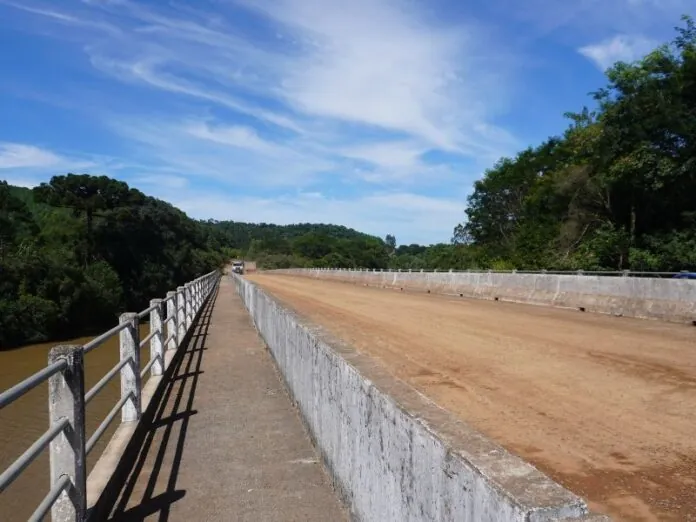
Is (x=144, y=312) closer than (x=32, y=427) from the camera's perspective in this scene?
Yes

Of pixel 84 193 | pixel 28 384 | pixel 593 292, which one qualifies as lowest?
pixel 28 384

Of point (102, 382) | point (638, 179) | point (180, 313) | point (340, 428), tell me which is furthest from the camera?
point (638, 179)

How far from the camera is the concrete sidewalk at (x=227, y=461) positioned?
5000 mm

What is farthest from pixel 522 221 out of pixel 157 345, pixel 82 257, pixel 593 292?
pixel 157 345

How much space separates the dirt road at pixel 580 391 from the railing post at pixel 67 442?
3266 millimetres

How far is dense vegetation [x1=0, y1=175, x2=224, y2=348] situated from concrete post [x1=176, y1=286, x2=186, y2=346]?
33.3 metres

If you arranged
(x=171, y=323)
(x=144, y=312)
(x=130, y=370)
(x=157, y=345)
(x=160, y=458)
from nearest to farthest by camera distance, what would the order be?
1. (x=160, y=458)
2. (x=130, y=370)
3. (x=144, y=312)
4. (x=157, y=345)
5. (x=171, y=323)

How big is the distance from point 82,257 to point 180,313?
199 feet

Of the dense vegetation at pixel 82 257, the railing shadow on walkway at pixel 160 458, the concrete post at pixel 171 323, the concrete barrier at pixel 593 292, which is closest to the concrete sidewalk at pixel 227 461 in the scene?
the railing shadow on walkway at pixel 160 458

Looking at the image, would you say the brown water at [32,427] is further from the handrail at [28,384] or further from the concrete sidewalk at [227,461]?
the handrail at [28,384]

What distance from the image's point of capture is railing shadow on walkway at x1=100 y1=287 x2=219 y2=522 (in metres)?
5.05

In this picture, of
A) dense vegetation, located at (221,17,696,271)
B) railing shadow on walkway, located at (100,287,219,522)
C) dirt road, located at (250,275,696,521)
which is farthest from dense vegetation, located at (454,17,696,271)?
railing shadow on walkway, located at (100,287,219,522)

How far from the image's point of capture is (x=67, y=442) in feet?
13.7

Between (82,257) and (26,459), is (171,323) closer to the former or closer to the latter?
(26,459)
